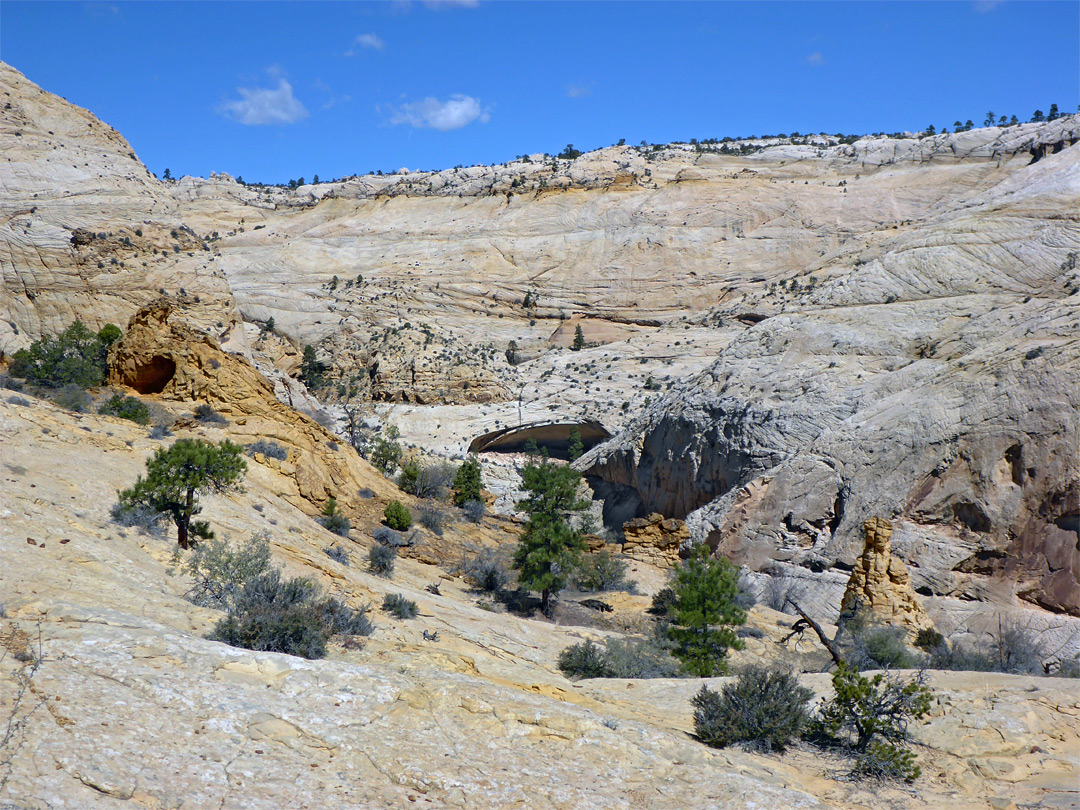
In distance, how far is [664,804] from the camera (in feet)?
22.5

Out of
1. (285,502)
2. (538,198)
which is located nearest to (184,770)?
(285,502)

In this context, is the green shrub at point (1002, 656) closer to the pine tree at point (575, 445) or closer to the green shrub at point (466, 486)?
the green shrub at point (466, 486)

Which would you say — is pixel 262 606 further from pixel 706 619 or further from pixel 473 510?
pixel 473 510

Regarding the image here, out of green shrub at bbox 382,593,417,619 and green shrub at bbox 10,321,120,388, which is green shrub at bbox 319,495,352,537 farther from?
green shrub at bbox 10,321,120,388

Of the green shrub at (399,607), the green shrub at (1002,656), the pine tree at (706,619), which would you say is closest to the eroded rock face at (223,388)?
the green shrub at (399,607)

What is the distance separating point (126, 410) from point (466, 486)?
11.5 m

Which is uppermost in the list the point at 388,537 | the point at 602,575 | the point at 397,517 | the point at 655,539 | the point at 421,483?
the point at 421,483

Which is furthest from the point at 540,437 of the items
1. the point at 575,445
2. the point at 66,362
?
the point at 66,362

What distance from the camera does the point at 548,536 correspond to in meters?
19.6

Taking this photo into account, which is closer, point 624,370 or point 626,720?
point 626,720

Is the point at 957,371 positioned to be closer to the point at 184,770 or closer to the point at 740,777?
the point at 740,777

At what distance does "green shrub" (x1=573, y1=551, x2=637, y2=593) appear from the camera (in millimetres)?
21719

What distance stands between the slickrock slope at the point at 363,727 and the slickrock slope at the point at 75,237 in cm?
2233

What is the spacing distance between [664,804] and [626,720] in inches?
Result: 66.7
